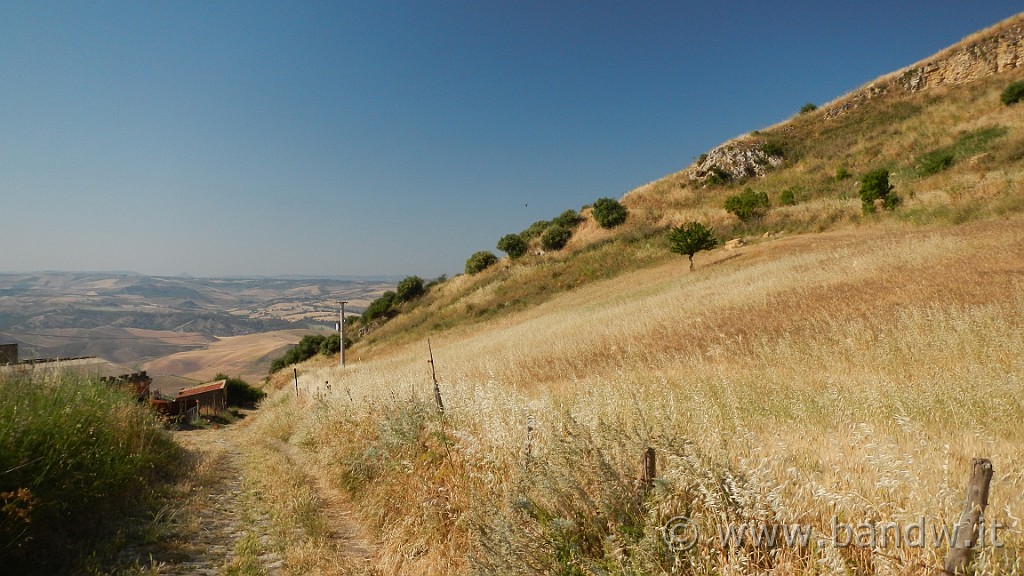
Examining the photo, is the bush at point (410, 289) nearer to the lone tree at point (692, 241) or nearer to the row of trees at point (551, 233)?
the row of trees at point (551, 233)

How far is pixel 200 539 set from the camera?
5.24m

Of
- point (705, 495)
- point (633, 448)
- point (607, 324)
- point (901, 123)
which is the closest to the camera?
point (705, 495)

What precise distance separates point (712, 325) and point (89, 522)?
1226 cm

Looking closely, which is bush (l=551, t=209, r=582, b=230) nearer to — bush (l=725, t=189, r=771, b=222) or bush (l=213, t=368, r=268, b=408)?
bush (l=725, t=189, r=771, b=222)

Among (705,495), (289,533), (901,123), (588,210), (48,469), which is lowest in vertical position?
(289,533)

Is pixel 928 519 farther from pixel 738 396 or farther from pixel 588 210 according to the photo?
pixel 588 210

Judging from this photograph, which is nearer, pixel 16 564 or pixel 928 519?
pixel 928 519

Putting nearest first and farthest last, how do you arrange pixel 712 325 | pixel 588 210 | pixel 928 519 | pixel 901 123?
1. pixel 928 519
2. pixel 712 325
3. pixel 901 123
4. pixel 588 210

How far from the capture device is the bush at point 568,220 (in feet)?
171

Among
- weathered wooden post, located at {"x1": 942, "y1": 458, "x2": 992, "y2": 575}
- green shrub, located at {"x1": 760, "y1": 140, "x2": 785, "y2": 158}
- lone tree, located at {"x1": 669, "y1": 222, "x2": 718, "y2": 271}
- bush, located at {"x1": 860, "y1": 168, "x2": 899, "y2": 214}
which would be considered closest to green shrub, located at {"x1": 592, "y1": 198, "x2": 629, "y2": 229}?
green shrub, located at {"x1": 760, "y1": 140, "x2": 785, "y2": 158}

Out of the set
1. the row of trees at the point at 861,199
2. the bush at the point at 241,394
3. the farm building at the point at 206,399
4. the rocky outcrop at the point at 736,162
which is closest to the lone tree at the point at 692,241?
the row of trees at the point at 861,199

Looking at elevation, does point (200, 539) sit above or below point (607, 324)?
below

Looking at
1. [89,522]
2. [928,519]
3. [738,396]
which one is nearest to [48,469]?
[89,522]

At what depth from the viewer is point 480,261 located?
173ft
